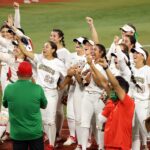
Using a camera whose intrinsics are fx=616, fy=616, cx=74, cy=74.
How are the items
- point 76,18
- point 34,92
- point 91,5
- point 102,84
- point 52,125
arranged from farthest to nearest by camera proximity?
point 91,5 → point 76,18 → point 52,125 → point 102,84 → point 34,92

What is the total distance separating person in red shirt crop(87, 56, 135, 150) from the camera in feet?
25.5

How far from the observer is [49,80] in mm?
9711

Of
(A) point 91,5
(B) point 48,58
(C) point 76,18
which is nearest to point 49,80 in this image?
(B) point 48,58

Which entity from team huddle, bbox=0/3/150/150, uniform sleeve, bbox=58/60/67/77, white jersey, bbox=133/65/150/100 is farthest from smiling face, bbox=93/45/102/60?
uniform sleeve, bbox=58/60/67/77

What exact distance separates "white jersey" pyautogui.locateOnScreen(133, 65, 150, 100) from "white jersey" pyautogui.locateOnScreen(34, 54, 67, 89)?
1.21 m

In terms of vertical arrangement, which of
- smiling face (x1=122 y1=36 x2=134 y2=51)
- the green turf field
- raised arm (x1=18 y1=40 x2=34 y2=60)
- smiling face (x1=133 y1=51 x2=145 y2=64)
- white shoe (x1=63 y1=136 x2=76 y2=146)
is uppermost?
the green turf field

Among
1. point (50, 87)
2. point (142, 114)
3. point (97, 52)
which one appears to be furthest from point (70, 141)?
point (97, 52)

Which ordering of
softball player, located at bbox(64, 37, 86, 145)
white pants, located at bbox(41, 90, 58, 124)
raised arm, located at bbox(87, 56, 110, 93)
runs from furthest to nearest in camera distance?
softball player, located at bbox(64, 37, 86, 145), white pants, located at bbox(41, 90, 58, 124), raised arm, located at bbox(87, 56, 110, 93)

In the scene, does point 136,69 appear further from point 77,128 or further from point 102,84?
point 77,128

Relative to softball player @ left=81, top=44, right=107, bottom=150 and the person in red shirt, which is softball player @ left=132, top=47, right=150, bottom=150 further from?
the person in red shirt

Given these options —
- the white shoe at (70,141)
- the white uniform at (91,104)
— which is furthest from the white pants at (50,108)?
the white shoe at (70,141)

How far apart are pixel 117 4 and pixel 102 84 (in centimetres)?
1847

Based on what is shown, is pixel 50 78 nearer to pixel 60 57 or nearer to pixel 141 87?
pixel 60 57

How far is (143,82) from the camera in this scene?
9.29 metres
